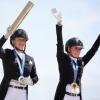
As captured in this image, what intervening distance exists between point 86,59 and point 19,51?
72.8 inches

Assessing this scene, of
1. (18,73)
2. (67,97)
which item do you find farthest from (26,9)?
(67,97)

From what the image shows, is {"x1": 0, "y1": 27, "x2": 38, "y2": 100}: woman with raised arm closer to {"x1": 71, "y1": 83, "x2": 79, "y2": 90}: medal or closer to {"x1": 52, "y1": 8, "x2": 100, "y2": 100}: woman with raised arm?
{"x1": 52, "y1": 8, "x2": 100, "y2": 100}: woman with raised arm

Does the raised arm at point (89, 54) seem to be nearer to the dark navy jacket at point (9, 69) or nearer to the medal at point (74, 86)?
the medal at point (74, 86)

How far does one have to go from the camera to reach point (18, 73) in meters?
13.8

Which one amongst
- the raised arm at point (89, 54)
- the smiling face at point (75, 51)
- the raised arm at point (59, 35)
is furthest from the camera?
the raised arm at point (89, 54)

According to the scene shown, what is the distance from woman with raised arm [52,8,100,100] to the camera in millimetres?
13891

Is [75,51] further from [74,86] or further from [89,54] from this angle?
[74,86]

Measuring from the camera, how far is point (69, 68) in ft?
46.5

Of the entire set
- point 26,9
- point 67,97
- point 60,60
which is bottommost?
point 67,97

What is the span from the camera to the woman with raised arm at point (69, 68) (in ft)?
45.6

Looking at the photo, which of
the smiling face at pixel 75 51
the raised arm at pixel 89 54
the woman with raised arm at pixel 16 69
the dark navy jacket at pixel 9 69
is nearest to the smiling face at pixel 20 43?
the woman with raised arm at pixel 16 69

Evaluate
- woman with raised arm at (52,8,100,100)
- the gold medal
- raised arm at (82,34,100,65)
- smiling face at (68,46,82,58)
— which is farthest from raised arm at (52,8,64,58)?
raised arm at (82,34,100,65)

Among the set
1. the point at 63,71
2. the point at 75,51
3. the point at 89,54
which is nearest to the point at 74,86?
the point at 63,71

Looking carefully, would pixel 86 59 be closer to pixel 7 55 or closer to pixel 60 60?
pixel 60 60
